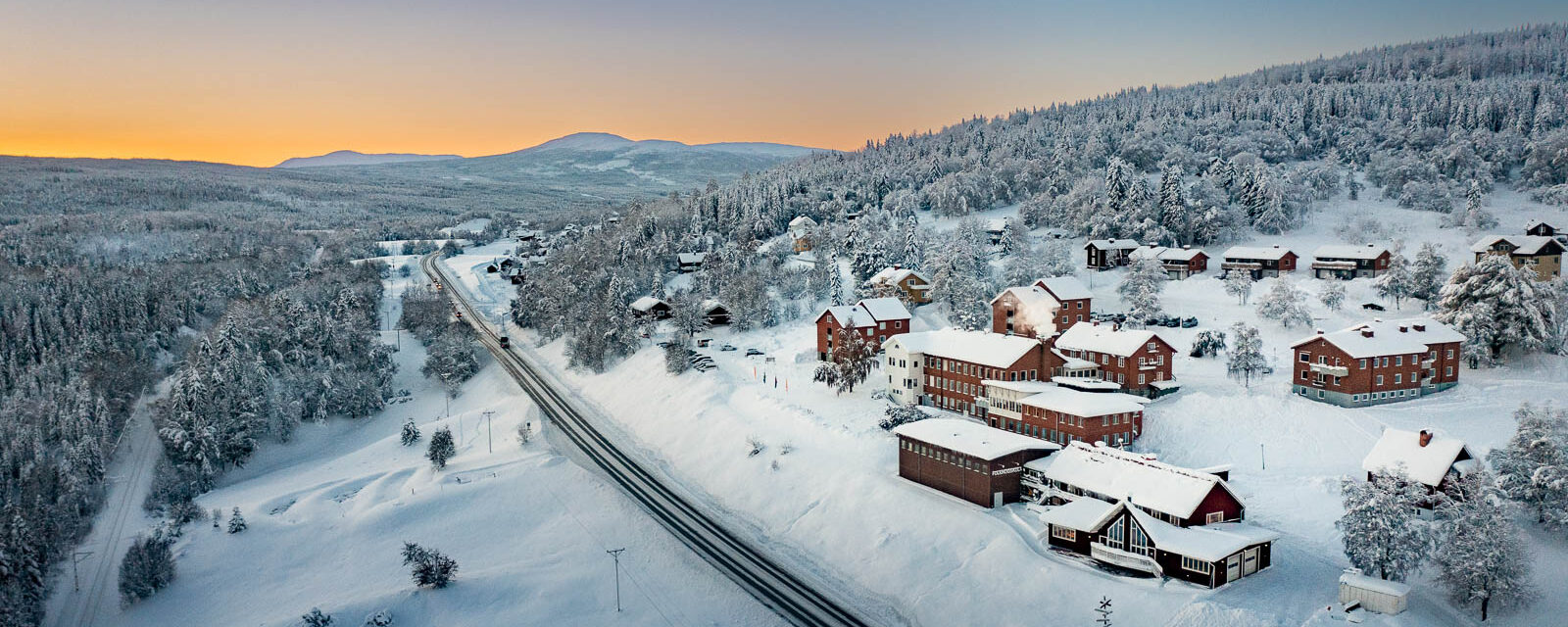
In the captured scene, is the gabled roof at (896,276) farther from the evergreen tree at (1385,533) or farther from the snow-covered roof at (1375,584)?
the snow-covered roof at (1375,584)

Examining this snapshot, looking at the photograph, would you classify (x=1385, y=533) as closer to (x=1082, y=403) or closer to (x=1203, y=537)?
(x=1203, y=537)

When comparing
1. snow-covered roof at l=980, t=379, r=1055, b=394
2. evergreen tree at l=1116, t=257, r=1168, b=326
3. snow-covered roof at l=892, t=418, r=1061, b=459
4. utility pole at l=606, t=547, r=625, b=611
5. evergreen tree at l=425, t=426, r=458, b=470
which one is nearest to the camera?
utility pole at l=606, t=547, r=625, b=611

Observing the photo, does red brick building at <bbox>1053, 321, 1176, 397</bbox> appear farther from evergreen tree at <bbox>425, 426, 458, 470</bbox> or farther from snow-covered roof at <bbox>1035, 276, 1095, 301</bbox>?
evergreen tree at <bbox>425, 426, 458, 470</bbox>

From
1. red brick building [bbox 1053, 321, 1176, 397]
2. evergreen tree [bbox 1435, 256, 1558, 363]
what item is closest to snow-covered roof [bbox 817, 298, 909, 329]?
red brick building [bbox 1053, 321, 1176, 397]

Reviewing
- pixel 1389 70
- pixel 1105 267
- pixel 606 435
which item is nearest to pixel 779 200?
pixel 1105 267

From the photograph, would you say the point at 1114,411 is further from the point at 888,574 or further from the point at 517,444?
the point at 517,444
